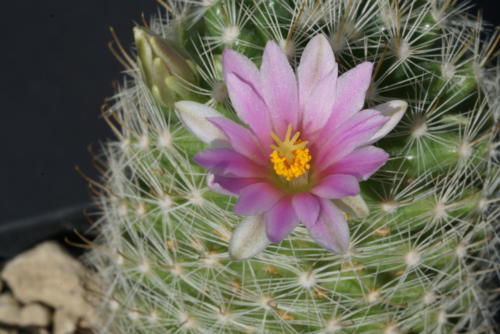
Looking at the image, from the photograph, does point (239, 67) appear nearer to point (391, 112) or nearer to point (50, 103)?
point (391, 112)

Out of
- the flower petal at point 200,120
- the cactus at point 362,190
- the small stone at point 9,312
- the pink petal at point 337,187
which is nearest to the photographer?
the pink petal at point 337,187

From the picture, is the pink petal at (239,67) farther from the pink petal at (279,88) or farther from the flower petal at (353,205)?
the flower petal at (353,205)

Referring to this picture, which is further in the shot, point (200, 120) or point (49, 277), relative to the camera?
point (49, 277)

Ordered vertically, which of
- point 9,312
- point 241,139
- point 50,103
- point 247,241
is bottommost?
point 9,312

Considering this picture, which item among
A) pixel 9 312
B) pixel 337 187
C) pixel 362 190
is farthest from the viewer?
pixel 9 312

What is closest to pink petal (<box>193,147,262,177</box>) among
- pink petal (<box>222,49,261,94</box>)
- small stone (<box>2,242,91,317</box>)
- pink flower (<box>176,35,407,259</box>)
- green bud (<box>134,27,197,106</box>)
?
pink flower (<box>176,35,407,259</box>)

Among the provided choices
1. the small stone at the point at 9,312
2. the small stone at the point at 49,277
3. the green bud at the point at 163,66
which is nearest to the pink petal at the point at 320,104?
the green bud at the point at 163,66

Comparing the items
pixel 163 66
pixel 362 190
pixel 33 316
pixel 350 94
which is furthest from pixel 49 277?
pixel 350 94

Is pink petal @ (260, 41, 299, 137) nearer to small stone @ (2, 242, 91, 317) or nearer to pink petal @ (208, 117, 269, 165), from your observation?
pink petal @ (208, 117, 269, 165)
